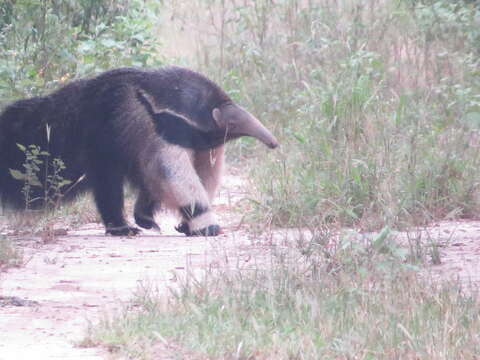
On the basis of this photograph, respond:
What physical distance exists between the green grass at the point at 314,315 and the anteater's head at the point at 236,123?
256 centimetres

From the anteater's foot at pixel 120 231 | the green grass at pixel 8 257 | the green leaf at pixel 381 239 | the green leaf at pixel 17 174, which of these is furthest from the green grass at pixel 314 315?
the anteater's foot at pixel 120 231

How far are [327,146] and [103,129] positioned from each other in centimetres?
175

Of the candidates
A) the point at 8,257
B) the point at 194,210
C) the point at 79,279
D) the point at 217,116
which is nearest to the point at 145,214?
the point at 194,210

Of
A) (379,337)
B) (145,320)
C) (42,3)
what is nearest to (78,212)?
(42,3)

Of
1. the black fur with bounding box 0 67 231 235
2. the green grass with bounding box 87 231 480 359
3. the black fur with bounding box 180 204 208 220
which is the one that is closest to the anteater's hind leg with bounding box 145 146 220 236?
the black fur with bounding box 180 204 208 220

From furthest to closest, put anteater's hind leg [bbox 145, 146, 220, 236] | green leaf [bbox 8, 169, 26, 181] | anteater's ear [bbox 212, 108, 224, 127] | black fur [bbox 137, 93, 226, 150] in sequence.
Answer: anteater's ear [bbox 212, 108, 224, 127], black fur [bbox 137, 93, 226, 150], anteater's hind leg [bbox 145, 146, 220, 236], green leaf [bbox 8, 169, 26, 181]

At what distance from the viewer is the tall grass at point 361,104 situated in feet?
22.6

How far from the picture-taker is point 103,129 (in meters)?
7.21

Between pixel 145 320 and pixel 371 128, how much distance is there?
393cm

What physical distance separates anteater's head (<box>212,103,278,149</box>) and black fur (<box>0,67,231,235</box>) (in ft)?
0.51

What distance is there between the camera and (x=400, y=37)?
1066cm

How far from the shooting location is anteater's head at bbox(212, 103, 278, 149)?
746 centimetres

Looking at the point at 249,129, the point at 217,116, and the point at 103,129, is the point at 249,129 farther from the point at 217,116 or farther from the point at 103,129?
the point at 103,129

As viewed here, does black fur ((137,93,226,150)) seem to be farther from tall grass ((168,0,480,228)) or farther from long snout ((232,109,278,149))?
tall grass ((168,0,480,228))
